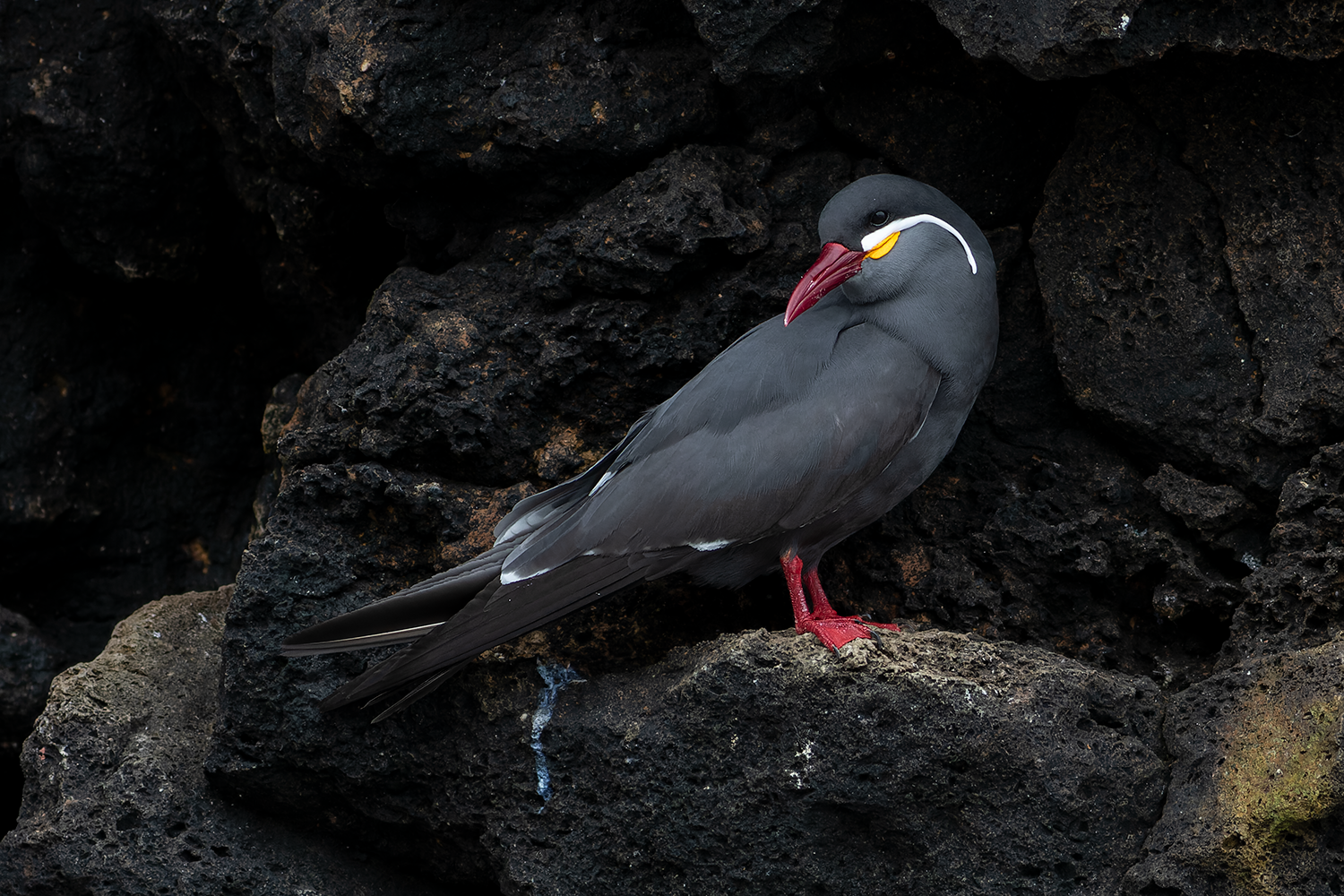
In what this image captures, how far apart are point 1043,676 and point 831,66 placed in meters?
2.18

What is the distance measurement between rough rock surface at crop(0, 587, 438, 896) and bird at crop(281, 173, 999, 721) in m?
0.67

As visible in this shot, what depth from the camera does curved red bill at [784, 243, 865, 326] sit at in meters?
3.77

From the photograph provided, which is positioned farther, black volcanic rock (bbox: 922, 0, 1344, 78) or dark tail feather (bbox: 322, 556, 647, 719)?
dark tail feather (bbox: 322, 556, 647, 719)

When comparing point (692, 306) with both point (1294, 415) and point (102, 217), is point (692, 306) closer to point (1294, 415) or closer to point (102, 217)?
point (1294, 415)

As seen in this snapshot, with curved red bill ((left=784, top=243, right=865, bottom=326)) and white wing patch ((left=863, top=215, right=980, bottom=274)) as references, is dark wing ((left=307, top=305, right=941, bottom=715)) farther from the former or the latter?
white wing patch ((left=863, top=215, right=980, bottom=274))

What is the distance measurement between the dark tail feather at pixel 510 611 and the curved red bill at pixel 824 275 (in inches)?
36.5

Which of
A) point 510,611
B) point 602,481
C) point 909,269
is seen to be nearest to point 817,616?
point 602,481

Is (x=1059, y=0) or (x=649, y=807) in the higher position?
(x=1059, y=0)

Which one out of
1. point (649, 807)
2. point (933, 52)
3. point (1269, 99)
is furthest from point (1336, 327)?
point (649, 807)

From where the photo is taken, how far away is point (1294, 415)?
3.85 metres

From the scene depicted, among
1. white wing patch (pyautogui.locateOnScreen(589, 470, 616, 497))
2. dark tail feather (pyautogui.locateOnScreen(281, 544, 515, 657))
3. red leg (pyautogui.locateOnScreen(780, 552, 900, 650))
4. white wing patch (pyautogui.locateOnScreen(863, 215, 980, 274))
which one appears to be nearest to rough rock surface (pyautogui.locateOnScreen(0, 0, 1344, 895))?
red leg (pyautogui.locateOnScreen(780, 552, 900, 650))

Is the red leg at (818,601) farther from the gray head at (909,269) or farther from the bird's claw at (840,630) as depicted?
the gray head at (909,269)

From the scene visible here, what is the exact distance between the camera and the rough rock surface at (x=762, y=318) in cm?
349

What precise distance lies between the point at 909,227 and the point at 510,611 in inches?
69.0
